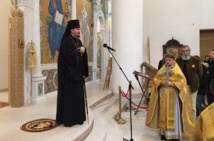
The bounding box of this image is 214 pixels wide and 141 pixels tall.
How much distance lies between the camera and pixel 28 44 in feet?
16.7

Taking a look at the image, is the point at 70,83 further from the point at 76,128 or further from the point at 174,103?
the point at 174,103

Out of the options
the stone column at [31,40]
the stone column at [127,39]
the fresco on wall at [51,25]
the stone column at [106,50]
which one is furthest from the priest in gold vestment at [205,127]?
the stone column at [106,50]

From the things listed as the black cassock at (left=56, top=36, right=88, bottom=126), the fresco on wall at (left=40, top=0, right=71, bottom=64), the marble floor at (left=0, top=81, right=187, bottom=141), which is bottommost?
the marble floor at (left=0, top=81, right=187, bottom=141)

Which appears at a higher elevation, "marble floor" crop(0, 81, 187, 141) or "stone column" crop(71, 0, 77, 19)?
"stone column" crop(71, 0, 77, 19)

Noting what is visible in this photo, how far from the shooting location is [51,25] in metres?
6.30

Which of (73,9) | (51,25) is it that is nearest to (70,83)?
(51,25)

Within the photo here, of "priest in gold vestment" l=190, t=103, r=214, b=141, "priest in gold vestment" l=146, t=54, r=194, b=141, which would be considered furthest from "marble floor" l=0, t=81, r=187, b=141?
"priest in gold vestment" l=190, t=103, r=214, b=141

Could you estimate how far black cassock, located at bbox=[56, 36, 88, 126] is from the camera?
3.40 m

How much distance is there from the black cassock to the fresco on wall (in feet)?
9.13

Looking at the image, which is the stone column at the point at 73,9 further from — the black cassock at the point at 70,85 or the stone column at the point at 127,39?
the black cassock at the point at 70,85

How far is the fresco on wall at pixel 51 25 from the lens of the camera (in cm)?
595

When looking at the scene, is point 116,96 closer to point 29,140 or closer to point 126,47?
point 126,47

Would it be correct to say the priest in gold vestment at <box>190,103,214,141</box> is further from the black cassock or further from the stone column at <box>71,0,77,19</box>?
the stone column at <box>71,0,77,19</box>

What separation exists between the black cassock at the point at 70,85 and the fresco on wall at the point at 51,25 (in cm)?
278
